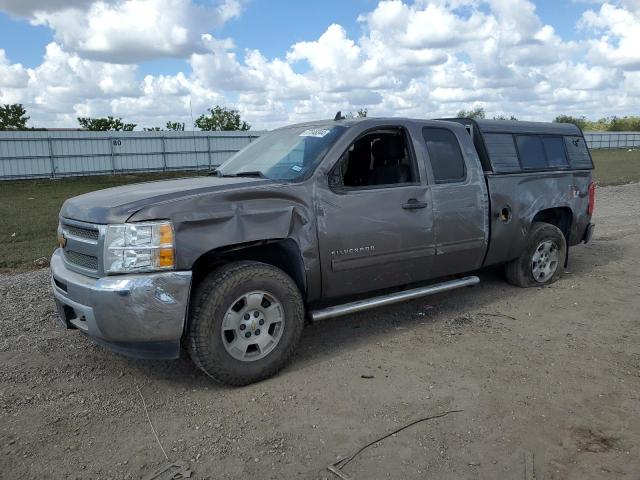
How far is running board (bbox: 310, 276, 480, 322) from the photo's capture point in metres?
4.27

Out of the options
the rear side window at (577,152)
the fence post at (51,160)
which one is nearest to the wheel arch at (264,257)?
the rear side window at (577,152)

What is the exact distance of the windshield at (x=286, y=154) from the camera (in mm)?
4391

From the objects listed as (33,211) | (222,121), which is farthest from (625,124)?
(33,211)

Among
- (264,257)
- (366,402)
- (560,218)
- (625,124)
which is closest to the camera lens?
(366,402)

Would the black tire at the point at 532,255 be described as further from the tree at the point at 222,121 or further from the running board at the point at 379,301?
the tree at the point at 222,121

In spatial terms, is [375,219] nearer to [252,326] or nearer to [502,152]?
[252,326]

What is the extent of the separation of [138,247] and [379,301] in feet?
6.56

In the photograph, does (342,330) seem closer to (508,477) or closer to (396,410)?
(396,410)

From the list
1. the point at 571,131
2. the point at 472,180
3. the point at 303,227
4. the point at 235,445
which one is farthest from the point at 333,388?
the point at 571,131

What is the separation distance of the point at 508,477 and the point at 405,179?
2.68m

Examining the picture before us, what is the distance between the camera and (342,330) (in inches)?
199

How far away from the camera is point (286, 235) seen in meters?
4.01

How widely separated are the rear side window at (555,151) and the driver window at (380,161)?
7.27ft

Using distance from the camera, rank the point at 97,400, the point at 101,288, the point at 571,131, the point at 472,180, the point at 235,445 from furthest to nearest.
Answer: the point at 571,131
the point at 472,180
the point at 97,400
the point at 101,288
the point at 235,445
